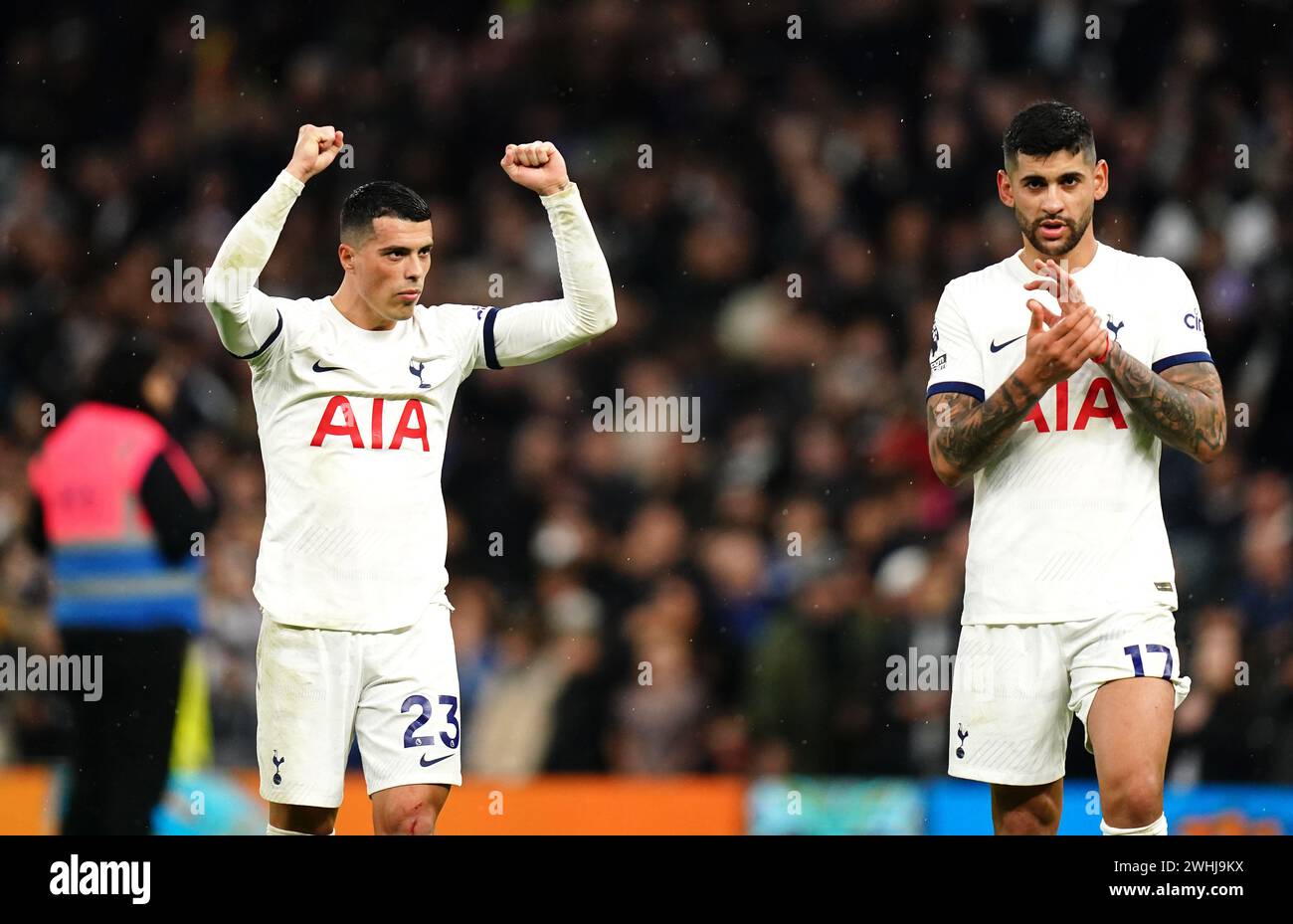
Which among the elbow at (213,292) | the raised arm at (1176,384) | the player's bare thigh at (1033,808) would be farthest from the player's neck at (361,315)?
the player's bare thigh at (1033,808)

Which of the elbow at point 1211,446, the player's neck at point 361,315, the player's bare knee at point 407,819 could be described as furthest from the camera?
the player's neck at point 361,315

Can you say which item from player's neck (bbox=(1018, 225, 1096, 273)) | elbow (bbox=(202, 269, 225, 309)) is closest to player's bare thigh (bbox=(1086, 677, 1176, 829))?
player's neck (bbox=(1018, 225, 1096, 273))

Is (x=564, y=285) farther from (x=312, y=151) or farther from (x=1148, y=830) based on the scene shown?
(x=1148, y=830)

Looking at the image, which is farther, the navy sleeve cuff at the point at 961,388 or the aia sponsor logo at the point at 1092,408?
the navy sleeve cuff at the point at 961,388

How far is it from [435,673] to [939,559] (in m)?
3.86

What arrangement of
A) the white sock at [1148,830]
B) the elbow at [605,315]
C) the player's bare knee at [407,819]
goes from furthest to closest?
the elbow at [605,315]
the player's bare knee at [407,819]
the white sock at [1148,830]

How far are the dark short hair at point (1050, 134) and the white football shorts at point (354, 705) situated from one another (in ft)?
7.05

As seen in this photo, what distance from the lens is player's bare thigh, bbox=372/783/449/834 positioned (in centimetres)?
541

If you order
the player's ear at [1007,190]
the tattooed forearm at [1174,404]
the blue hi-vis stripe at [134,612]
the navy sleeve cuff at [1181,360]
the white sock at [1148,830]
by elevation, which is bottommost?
the white sock at [1148,830]

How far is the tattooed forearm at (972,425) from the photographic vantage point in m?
5.10

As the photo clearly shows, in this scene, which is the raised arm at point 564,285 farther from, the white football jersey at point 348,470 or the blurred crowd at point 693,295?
the blurred crowd at point 693,295

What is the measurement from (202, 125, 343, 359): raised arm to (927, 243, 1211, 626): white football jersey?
6.27 feet
